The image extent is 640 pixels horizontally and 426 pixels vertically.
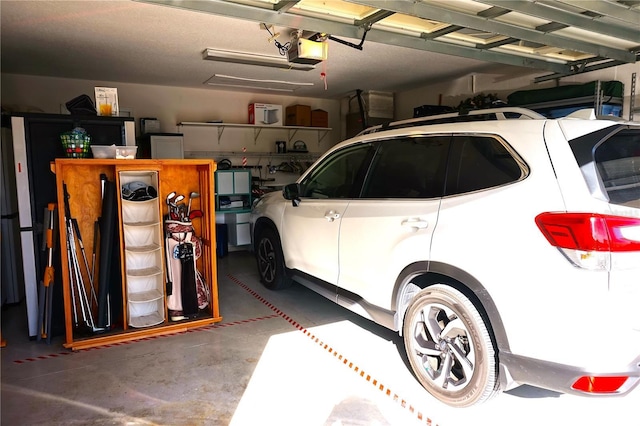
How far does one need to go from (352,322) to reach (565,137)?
8.00 feet

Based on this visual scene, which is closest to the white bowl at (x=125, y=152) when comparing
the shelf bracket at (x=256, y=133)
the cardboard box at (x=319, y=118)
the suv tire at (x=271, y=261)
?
the suv tire at (x=271, y=261)

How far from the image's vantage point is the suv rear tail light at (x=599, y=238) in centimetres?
183

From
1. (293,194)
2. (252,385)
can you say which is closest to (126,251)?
(293,194)

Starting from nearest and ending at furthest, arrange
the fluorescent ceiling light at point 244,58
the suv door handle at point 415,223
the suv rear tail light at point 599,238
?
the suv rear tail light at point 599,238, the suv door handle at point 415,223, the fluorescent ceiling light at point 244,58

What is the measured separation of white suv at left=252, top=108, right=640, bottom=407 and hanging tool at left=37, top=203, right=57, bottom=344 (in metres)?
2.24

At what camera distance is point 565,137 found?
2.06 m

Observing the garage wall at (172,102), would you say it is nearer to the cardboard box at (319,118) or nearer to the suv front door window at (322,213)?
the cardboard box at (319,118)

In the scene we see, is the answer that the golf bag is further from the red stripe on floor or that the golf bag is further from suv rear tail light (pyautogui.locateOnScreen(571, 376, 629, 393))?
suv rear tail light (pyautogui.locateOnScreen(571, 376, 629, 393))

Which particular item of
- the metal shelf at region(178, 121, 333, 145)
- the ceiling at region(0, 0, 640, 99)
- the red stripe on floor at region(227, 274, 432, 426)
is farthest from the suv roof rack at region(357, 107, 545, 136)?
the metal shelf at region(178, 121, 333, 145)

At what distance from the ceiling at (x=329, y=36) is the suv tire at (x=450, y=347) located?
189cm

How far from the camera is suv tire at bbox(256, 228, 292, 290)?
14.6 feet

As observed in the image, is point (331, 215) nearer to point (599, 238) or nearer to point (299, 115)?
point (599, 238)

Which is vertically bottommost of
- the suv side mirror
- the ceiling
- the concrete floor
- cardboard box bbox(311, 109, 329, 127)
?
the concrete floor

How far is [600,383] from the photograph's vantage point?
1.90m
